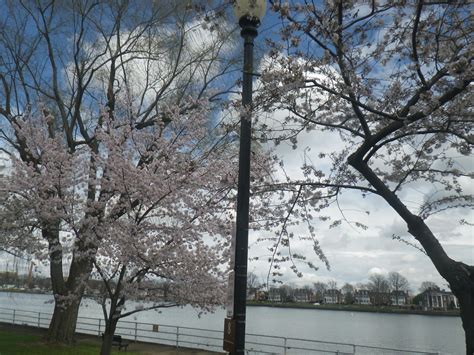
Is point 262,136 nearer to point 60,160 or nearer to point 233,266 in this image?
point 233,266

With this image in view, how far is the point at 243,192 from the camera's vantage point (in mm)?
5180

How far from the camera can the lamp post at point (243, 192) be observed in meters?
4.79

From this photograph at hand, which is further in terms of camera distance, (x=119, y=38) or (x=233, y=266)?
A: (x=119, y=38)

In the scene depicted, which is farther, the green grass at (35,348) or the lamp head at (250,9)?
the green grass at (35,348)

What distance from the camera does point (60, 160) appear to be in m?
12.1

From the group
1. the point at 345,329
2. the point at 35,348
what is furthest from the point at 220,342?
the point at 345,329

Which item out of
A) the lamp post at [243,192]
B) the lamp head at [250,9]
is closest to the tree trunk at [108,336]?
the lamp post at [243,192]

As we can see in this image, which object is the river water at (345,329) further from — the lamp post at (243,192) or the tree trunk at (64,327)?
the lamp post at (243,192)

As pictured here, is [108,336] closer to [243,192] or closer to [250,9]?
[243,192]

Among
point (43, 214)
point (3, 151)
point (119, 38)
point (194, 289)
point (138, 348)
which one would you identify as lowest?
point (138, 348)

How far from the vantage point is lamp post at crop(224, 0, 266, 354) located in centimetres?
479

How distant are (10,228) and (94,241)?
14.9 feet

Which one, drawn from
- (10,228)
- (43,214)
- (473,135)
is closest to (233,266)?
(473,135)

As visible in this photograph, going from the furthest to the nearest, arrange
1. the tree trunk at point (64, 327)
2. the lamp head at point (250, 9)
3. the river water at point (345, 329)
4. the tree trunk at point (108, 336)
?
the river water at point (345, 329) → the tree trunk at point (64, 327) → the tree trunk at point (108, 336) → the lamp head at point (250, 9)
